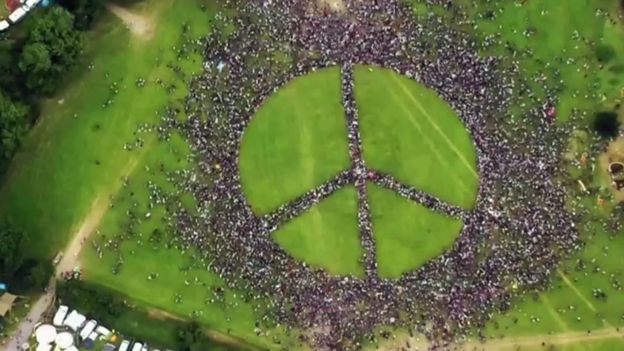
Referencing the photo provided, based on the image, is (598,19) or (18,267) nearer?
(18,267)

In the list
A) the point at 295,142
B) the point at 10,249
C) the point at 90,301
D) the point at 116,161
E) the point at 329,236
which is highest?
the point at 295,142

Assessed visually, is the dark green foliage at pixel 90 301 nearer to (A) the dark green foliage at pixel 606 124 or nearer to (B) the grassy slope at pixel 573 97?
(B) the grassy slope at pixel 573 97

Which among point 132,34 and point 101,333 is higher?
point 132,34

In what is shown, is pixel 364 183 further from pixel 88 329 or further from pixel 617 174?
pixel 88 329

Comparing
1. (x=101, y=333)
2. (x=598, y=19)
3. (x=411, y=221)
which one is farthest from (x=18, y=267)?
(x=598, y=19)

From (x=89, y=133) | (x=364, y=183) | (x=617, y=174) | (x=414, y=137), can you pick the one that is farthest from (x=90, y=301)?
(x=617, y=174)

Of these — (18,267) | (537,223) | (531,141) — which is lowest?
(18,267)

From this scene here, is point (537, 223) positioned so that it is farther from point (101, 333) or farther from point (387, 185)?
point (101, 333)
